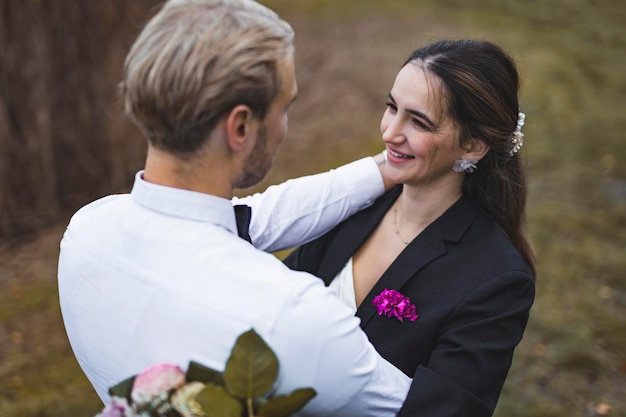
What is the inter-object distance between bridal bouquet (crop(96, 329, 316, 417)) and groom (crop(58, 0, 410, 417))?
0.11 ft

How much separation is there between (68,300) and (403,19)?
30.2 feet

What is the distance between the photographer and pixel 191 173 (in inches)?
61.7

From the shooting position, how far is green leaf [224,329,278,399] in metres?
1.39

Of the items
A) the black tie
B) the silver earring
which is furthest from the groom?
the silver earring

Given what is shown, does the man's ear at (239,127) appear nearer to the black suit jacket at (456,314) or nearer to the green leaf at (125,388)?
the green leaf at (125,388)

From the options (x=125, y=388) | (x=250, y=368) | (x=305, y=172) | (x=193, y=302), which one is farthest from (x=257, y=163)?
(x=305, y=172)

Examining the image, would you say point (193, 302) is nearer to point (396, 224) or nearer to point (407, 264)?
point (407, 264)

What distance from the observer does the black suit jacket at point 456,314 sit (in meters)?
2.00

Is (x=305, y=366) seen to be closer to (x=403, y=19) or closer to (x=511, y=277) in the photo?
(x=511, y=277)

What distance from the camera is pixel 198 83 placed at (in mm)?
1417

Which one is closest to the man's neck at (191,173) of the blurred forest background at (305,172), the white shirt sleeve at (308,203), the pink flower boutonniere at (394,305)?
the white shirt sleeve at (308,203)

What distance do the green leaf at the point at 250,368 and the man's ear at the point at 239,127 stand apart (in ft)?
1.34

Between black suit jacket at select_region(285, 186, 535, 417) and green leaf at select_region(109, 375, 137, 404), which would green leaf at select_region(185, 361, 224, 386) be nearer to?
green leaf at select_region(109, 375, 137, 404)

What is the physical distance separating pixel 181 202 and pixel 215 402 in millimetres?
433
